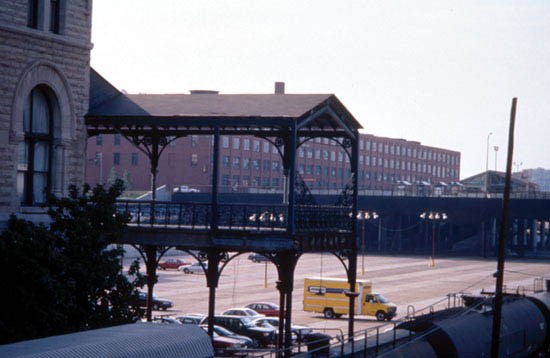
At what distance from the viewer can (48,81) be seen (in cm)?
2920

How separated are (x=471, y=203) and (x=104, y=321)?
323 feet

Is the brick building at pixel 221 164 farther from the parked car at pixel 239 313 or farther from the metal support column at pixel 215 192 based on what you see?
the metal support column at pixel 215 192

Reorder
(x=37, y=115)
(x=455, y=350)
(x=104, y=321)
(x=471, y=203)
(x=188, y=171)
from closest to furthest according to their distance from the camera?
(x=104, y=321) < (x=455, y=350) < (x=37, y=115) < (x=471, y=203) < (x=188, y=171)

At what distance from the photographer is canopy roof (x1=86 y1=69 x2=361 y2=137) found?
29797 millimetres

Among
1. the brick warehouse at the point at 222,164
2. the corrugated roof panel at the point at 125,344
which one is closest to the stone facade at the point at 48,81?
the corrugated roof panel at the point at 125,344

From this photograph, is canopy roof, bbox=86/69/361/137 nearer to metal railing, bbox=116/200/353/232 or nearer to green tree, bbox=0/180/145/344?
metal railing, bbox=116/200/353/232

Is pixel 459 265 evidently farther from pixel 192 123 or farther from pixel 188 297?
pixel 192 123

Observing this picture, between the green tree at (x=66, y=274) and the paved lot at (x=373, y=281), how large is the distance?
1088 inches

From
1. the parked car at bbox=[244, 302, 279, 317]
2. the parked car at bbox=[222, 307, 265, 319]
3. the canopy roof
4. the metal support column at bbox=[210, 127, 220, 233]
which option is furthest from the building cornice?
the parked car at bbox=[244, 302, 279, 317]

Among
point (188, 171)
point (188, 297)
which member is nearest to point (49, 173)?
point (188, 297)

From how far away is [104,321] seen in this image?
23.8 metres

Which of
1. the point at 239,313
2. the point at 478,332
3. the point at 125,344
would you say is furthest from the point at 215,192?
the point at 239,313

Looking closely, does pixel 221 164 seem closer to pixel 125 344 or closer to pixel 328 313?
pixel 328 313

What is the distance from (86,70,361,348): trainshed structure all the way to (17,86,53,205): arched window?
1.94 m
